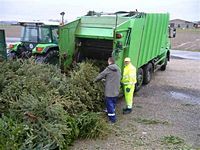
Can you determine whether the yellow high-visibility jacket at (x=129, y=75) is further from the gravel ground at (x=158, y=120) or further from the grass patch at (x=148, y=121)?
the grass patch at (x=148, y=121)

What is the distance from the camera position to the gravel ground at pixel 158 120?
5918 mm

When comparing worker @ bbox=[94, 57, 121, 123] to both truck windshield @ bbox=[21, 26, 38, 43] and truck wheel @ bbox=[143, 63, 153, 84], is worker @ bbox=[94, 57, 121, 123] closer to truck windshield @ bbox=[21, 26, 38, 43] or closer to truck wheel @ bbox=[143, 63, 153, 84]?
truck wheel @ bbox=[143, 63, 153, 84]

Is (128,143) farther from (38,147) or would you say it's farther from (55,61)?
(55,61)

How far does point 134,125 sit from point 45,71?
2.31 metres

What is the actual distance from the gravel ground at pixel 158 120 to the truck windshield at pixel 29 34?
3.90 m

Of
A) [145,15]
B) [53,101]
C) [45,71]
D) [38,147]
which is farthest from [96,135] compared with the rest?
[145,15]

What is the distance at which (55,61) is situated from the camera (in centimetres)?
1028

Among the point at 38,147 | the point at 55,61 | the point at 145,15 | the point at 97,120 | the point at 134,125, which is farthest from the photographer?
the point at 55,61

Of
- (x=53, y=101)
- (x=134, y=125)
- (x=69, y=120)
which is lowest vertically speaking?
(x=134, y=125)

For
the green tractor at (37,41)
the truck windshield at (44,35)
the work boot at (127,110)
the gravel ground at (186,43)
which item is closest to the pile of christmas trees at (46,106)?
the work boot at (127,110)

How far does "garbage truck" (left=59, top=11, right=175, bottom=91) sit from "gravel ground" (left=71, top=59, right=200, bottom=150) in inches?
43.8

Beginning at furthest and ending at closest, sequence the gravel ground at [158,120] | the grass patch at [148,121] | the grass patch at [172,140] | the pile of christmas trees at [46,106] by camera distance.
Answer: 1. the grass patch at [148,121]
2. the grass patch at [172,140]
3. the gravel ground at [158,120]
4. the pile of christmas trees at [46,106]

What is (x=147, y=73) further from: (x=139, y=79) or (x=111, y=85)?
(x=111, y=85)

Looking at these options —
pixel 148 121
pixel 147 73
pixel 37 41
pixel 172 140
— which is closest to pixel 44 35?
pixel 37 41
